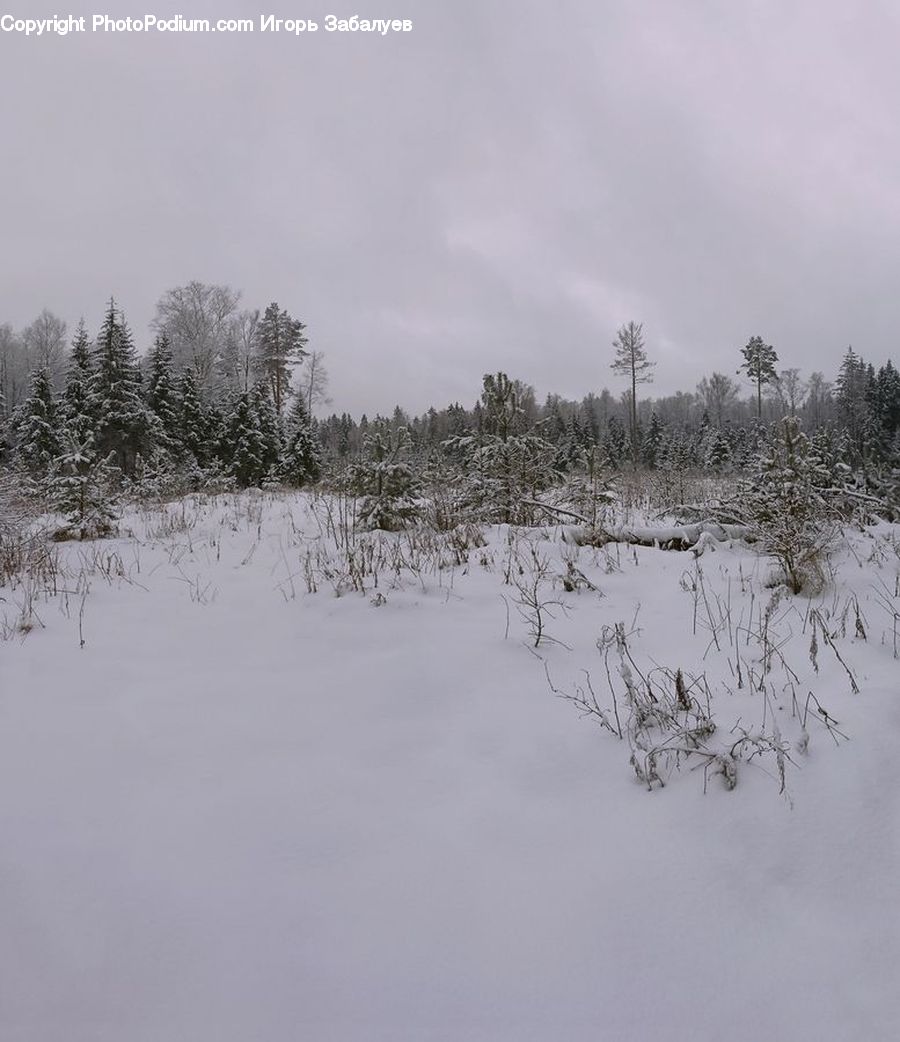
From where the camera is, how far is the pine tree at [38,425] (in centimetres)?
2389

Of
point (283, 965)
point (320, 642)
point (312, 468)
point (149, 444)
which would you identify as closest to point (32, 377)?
point (149, 444)

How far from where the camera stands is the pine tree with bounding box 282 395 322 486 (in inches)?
921

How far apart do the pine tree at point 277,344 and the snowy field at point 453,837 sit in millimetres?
35196

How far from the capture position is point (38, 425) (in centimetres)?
2402

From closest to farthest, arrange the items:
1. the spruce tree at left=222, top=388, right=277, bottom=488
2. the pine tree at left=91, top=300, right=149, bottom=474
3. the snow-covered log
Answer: the snow-covered log, the pine tree at left=91, top=300, right=149, bottom=474, the spruce tree at left=222, top=388, right=277, bottom=488

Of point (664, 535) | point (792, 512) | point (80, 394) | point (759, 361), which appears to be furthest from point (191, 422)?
point (759, 361)

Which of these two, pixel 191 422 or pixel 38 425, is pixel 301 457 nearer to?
pixel 191 422

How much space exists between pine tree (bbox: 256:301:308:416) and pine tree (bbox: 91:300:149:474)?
13800 millimetres

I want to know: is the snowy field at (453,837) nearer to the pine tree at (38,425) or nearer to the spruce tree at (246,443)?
the spruce tree at (246,443)

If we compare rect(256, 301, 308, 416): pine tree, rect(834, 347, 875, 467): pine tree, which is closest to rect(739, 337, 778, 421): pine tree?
rect(834, 347, 875, 467): pine tree

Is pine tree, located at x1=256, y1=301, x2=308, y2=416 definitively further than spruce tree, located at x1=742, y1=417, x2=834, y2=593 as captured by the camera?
Yes

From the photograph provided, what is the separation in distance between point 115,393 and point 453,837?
80.1 ft

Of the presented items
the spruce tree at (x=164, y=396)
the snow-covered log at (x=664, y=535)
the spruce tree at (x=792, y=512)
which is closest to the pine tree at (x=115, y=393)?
the spruce tree at (x=164, y=396)

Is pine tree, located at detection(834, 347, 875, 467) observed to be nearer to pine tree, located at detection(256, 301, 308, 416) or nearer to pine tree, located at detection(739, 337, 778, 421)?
pine tree, located at detection(739, 337, 778, 421)
